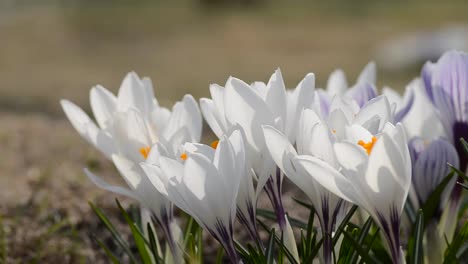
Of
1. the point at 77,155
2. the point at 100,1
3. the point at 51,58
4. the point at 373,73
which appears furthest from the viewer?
the point at 100,1

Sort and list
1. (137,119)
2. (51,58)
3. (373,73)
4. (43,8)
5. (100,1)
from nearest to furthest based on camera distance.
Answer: (137,119)
(373,73)
(51,58)
(43,8)
(100,1)

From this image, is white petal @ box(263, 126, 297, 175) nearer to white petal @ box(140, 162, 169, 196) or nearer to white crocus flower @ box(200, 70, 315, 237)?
white crocus flower @ box(200, 70, 315, 237)

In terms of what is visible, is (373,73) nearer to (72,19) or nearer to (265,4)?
(72,19)

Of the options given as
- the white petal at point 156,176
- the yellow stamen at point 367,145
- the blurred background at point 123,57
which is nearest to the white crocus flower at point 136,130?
the white petal at point 156,176

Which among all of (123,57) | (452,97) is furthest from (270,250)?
(123,57)

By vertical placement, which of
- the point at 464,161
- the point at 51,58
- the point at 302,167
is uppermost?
the point at 302,167

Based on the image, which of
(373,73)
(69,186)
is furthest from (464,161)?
(69,186)

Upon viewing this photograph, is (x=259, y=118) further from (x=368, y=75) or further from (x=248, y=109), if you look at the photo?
(x=368, y=75)
